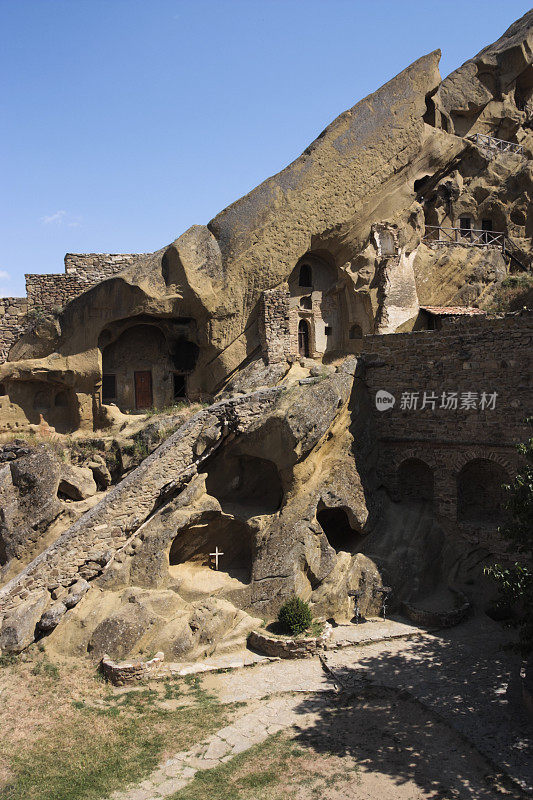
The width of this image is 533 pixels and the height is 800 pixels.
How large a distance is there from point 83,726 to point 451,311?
17.8m

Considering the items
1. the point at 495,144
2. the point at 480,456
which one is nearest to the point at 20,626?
the point at 480,456

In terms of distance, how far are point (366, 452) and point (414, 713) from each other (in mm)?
7776

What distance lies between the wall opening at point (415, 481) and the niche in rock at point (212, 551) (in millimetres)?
4962

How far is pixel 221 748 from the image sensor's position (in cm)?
1088

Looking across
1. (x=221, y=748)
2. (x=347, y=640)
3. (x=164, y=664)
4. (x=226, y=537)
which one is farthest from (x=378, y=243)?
(x=221, y=748)

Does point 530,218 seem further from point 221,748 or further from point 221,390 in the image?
point 221,748

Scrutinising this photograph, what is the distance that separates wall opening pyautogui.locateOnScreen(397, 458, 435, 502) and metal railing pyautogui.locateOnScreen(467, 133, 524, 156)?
1739 cm

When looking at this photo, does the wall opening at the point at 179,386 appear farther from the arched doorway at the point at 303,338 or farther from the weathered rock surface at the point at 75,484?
the weathered rock surface at the point at 75,484

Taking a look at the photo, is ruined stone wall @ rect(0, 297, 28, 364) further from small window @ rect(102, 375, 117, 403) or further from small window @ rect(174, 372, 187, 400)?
small window @ rect(174, 372, 187, 400)

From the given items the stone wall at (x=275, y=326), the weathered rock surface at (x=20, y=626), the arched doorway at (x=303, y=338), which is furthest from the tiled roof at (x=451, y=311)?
the weathered rock surface at (x=20, y=626)

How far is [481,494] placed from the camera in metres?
17.3

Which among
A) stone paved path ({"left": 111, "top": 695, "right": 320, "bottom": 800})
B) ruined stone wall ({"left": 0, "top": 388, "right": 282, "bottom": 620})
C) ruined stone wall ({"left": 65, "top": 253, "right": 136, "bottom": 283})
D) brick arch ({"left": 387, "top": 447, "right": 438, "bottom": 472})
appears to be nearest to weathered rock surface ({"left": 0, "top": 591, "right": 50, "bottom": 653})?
ruined stone wall ({"left": 0, "top": 388, "right": 282, "bottom": 620})

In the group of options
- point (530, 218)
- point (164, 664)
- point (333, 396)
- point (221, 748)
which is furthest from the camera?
point (530, 218)

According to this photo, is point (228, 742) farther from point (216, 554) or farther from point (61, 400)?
point (61, 400)
